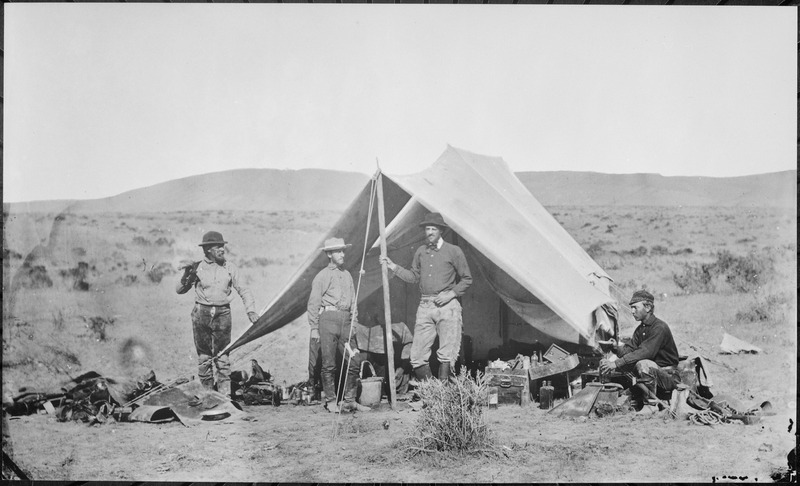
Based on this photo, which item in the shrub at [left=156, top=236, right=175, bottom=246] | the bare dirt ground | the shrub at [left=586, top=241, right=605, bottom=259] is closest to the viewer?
the bare dirt ground

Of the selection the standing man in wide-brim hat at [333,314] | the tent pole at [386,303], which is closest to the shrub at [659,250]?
the tent pole at [386,303]

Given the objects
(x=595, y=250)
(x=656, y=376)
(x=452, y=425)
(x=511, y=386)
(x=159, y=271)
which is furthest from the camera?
(x=595, y=250)

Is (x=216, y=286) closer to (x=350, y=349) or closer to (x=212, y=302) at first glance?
(x=212, y=302)

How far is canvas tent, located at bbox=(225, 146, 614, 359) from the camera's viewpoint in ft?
17.2

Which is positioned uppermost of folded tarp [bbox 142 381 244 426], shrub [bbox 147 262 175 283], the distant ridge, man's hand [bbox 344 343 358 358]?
the distant ridge

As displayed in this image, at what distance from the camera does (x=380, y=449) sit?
5.08 metres

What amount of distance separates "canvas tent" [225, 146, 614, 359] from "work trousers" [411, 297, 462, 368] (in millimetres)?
145

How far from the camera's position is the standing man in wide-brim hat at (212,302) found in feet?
17.7

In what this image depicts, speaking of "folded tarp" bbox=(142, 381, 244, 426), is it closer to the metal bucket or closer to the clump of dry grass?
the metal bucket

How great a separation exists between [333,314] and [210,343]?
1013 mm

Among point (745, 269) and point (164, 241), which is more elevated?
point (164, 241)

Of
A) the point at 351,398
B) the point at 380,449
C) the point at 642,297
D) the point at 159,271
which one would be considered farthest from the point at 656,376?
the point at 159,271

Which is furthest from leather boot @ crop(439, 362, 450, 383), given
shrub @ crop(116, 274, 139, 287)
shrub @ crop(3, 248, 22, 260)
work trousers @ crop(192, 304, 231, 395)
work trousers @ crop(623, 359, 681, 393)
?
shrub @ crop(3, 248, 22, 260)

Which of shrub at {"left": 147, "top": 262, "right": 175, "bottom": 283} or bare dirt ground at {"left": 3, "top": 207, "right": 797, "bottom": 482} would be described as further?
shrub at {"left": 147, "top": 262, "right": 175, "bottom": 283}
